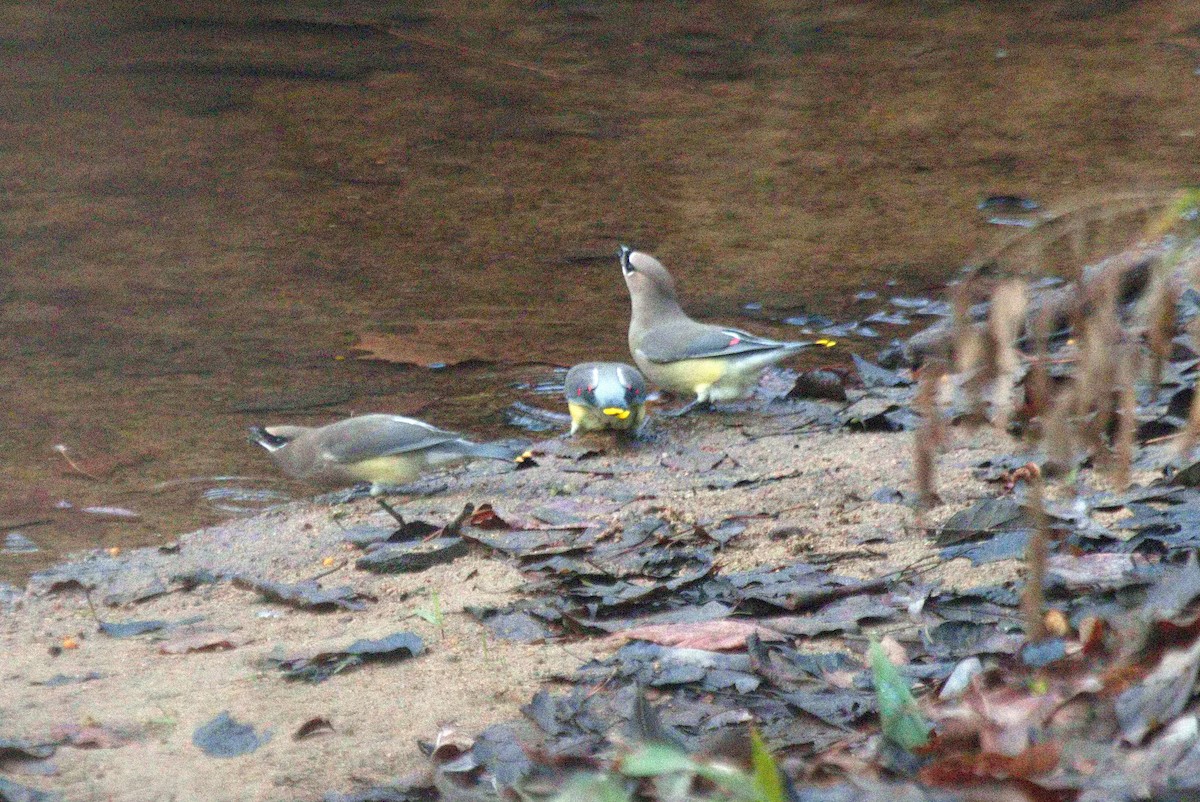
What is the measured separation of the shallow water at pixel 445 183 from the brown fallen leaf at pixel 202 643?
6.09ft

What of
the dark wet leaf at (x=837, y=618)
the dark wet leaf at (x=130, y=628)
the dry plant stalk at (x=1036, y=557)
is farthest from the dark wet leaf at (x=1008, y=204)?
the dry plant stalk at (x=1036, y=557)

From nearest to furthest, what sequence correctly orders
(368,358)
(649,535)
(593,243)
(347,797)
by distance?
(347,797)
(649,535)
(368,358)
(593,243)

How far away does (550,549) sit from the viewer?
4340mm

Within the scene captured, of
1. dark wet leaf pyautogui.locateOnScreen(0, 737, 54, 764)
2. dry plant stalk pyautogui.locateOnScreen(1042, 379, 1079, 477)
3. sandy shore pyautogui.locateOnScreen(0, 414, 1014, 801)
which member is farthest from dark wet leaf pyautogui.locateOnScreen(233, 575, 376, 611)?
dry plant stalk pyautogui.locateOnScreen(1042, 379, 1079, 477)

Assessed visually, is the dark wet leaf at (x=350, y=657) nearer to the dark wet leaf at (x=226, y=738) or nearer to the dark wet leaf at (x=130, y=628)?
the dark wet leaf at (x=226, y=738)

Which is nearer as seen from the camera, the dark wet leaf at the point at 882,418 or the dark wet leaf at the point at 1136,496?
the dark wet leaf at the point at 1136,496

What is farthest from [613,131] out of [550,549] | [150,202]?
[550,549]

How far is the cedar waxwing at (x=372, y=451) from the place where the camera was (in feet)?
20.4

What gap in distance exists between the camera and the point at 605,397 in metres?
6.41

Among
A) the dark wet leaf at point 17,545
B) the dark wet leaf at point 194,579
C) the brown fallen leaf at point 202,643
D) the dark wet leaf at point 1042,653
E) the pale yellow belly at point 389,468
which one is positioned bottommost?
the dark wet leaf at point 17,545

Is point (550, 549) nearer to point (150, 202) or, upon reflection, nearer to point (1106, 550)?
point (1106, 550)

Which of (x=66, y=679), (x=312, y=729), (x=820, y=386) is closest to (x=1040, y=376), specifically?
(x=312, y=729)

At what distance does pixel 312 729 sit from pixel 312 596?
114 centimetres

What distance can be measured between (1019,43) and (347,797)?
13819 millimetres
